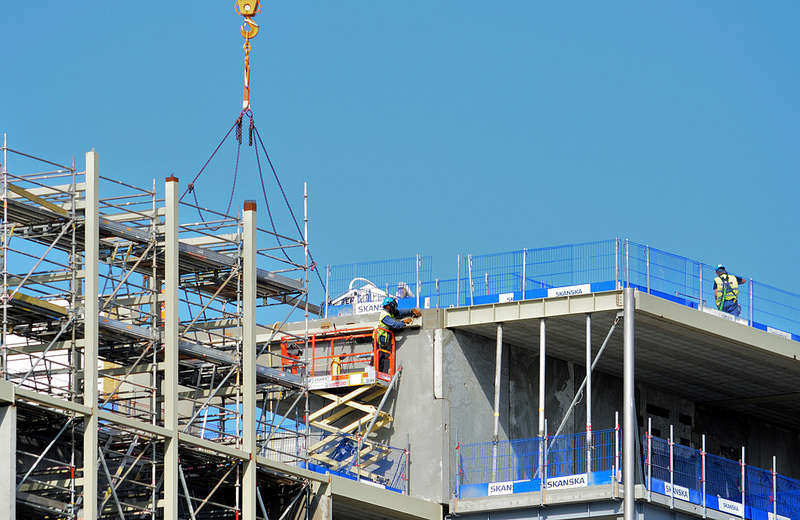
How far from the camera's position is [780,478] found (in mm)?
58812

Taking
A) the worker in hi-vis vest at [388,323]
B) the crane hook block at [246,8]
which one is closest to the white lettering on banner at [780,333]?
the worker in hi-vis vest at [388,323]

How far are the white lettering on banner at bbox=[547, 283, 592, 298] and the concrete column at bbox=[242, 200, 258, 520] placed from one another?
8.39 m

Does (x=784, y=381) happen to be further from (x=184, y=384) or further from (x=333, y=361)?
(x=184, y=384)

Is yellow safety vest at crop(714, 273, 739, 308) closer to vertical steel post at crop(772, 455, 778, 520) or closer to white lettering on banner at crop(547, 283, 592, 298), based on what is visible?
white lettering on banner at crop(547, 283, 592, 298)

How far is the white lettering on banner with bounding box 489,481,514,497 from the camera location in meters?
54.2

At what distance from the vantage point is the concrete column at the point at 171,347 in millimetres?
48062

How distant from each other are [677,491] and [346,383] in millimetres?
9889

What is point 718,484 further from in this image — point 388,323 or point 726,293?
point 388,323

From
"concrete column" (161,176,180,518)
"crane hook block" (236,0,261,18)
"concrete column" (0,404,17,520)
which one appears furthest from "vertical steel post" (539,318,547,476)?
"concrete column" (0,404,17,520)

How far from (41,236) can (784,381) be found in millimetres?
24410

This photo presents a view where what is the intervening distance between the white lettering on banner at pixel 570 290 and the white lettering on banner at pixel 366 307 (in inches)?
234

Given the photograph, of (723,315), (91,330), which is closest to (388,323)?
(723,315)

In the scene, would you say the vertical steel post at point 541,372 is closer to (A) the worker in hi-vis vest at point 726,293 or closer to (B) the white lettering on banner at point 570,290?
(B) the white lettering on banner at point 570,290

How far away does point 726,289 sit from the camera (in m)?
57.6
